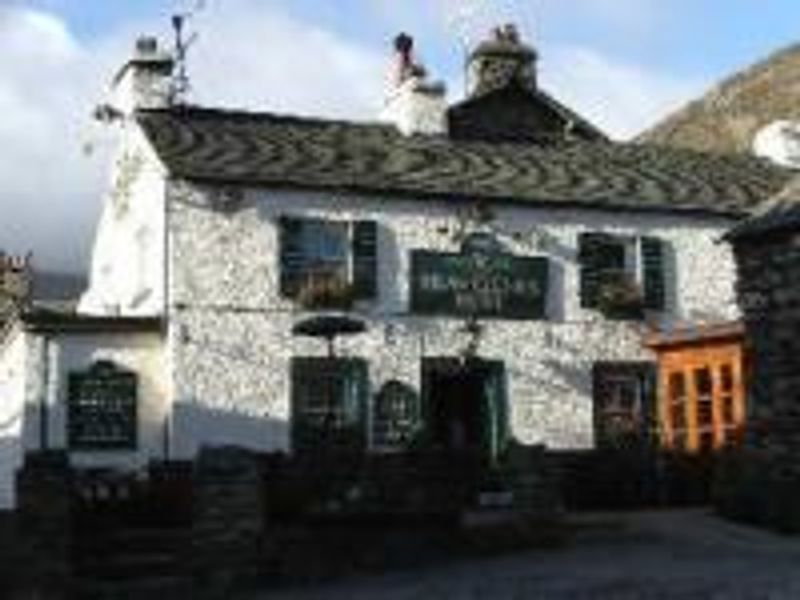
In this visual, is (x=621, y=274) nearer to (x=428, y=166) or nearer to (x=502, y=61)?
(x=428, y=166)

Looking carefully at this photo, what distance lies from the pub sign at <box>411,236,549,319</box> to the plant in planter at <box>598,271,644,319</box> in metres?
1.10

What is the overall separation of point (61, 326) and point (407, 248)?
19.7ft

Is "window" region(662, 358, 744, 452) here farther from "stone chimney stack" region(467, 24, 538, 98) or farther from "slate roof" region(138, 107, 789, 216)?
"stone chimney stack" region(467, 24, 538, 98)

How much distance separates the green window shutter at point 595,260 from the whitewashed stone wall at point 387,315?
0.55 ft

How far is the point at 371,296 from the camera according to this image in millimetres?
27844

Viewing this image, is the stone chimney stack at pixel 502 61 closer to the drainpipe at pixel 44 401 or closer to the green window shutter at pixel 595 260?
the green window shutter at pixel 595 260

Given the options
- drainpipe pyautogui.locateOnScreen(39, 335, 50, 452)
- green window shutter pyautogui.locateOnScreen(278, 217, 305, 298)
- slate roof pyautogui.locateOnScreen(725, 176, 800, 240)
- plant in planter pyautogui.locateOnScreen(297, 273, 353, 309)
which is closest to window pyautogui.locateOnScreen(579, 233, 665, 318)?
plant in planter pyautogui.locateOnScreen(297, 273, 353, 309)

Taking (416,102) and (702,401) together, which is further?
(416,102)

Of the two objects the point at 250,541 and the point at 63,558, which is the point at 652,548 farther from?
the point at 63,558

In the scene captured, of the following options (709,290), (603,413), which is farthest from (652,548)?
(709,290)

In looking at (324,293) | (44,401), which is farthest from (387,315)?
(44,401)

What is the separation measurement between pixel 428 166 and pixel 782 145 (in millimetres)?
9527

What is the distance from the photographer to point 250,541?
18.5m

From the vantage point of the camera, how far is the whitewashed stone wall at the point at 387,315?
86.8 feet
